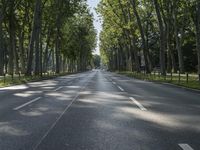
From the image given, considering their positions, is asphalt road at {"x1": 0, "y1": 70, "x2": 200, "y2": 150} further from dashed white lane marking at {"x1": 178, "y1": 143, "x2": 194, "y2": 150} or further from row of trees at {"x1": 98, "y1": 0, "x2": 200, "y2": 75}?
row of trees at {"x1": 98, "y1": 0, "x2": 200, "y2": 75}

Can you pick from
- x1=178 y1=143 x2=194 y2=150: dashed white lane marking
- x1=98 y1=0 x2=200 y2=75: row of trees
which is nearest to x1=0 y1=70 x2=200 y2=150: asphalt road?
x1=178 y1=143 x2=194 y2=150: dashed white lane marking

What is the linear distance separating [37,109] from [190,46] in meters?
72.0

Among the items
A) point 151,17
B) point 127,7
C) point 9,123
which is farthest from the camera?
point 151,17

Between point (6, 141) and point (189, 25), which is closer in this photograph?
point (6, 141)

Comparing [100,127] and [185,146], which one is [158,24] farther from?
[185,146]

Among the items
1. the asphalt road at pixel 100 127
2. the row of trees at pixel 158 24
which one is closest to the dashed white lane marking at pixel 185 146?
the asphalt road at pixel 100 127

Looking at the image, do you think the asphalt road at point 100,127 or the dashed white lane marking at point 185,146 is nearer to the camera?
the dashed white lane marking at point 185,146

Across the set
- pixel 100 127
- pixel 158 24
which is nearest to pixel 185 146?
pixel 100 127

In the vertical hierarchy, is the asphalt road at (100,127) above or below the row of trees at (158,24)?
below

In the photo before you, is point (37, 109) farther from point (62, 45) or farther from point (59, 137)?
point (62, 45)

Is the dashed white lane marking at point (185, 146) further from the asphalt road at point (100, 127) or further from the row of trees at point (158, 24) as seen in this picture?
the row of trees at point (158, 24)

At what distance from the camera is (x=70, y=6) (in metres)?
59.7

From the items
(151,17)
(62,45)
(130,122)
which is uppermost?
(151,17)

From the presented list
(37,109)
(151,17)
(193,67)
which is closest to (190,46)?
(193,67)
